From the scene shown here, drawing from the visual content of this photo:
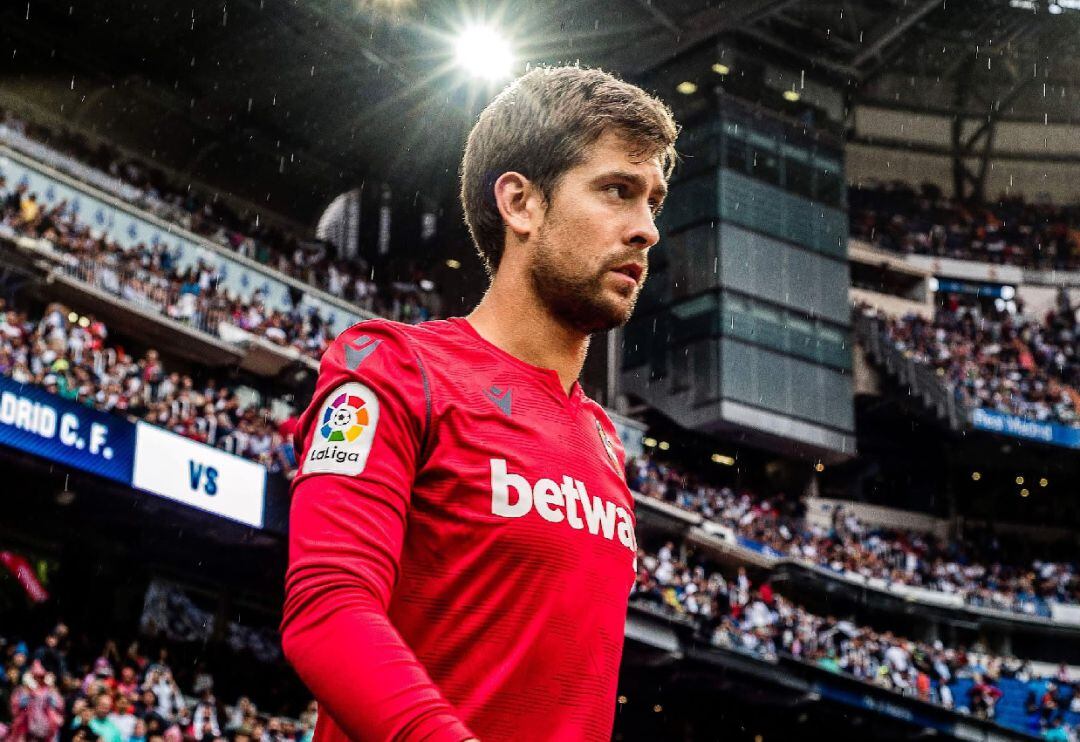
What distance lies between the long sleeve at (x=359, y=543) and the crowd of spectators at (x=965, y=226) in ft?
146

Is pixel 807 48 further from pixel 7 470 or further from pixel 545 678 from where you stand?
pixel 545 678

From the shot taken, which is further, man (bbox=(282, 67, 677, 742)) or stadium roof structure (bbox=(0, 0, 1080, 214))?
stadium roof structure (bbox=(0, 0, 1080, 214))

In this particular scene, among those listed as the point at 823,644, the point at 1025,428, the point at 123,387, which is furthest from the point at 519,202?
the point at 1025,428

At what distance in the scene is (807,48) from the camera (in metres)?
37.5

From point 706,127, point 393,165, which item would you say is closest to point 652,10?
point 706,127

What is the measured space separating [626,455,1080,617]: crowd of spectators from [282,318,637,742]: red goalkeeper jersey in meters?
28.6

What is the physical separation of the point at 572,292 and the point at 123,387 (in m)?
18.1

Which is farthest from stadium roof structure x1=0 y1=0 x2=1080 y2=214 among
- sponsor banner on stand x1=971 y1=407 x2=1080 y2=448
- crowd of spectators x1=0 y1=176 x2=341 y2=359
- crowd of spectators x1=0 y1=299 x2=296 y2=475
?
crowd of spectators x1=0 y1=299 x2=296 y2=475

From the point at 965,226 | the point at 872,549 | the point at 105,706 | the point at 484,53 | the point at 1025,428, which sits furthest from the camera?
the point at 965,226

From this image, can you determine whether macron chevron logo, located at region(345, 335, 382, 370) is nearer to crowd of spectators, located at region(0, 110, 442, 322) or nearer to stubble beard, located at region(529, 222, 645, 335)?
stubble beard, located at region(529, 222, 645, 335)

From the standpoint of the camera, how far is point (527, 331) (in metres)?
2.28

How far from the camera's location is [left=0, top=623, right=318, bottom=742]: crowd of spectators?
43.3 ft

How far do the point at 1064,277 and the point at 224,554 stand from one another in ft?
111

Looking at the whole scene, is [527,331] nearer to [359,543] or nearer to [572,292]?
[572,292]
